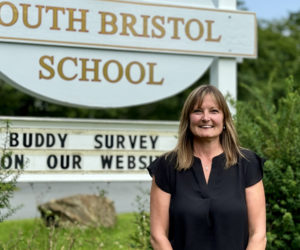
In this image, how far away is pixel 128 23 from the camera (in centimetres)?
571

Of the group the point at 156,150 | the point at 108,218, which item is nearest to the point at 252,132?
the point at 156,150

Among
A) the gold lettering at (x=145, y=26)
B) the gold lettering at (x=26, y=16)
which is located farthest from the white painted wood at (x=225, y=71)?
the gold lettering at (x=26, y=16)

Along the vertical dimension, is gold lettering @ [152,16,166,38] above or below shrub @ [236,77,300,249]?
above

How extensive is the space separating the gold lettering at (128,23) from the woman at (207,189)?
327cm

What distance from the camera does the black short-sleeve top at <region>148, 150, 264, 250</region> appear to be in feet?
7.92

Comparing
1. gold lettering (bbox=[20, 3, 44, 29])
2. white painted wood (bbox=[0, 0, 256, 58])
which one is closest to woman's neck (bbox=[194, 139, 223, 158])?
white painted wood (bbox=[0, 0, 256, 58])

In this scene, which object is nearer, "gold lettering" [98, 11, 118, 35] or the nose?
the nose

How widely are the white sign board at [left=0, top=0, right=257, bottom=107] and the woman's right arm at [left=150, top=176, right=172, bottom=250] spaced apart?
319 cm

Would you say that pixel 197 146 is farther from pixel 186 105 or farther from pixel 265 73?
pixel 265 73

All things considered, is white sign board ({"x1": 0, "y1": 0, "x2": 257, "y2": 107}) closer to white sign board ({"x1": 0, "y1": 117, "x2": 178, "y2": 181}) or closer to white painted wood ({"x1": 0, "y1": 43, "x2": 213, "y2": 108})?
white painted wood ({"x1": 0, "y1": 43, "x2": 213, "y2": 108})

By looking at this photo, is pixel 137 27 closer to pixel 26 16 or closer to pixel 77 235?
pixel 26 16

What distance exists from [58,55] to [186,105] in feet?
10.5

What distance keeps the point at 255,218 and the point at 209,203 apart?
0.26m

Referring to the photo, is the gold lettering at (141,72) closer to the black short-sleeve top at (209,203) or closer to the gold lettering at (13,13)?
the gold lettering at (13,13)
